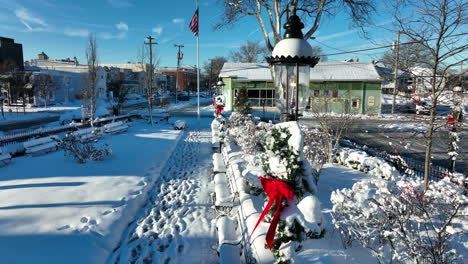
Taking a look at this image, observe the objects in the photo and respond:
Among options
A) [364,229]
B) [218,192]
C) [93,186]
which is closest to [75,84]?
[93,186]

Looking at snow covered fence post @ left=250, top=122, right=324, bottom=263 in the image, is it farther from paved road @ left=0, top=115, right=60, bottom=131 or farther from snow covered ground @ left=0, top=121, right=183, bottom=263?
paved road @ left=0, top=115, right=60, bottom=131

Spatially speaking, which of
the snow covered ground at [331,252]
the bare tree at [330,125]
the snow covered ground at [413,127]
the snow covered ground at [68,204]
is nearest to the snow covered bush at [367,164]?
the bare tree at [330,125]

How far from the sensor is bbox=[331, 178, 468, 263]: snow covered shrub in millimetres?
2697

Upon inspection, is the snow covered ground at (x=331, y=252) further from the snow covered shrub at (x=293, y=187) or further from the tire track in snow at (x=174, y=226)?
the tire track in snow at (x=174, y=226)

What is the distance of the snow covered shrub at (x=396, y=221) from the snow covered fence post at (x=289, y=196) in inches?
22.3

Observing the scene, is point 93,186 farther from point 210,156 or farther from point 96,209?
point 210,156

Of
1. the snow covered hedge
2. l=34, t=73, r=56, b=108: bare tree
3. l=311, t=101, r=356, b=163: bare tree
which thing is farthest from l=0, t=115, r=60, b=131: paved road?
the snow covered hedge

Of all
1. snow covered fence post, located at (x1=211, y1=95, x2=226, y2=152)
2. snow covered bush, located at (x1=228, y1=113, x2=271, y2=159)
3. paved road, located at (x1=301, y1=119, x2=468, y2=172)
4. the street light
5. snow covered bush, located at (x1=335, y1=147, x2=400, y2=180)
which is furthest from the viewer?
snow covered fence post, located at (x1=211, y1=95, x2=226, y2=152)

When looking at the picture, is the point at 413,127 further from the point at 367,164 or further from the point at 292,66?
the point at 292,66

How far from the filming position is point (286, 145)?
10.00ft

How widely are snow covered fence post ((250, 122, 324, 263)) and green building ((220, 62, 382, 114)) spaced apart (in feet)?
74.8

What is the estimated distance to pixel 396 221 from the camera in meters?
3.19

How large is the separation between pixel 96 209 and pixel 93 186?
1.44 meters

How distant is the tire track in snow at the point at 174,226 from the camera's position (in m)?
4.02
